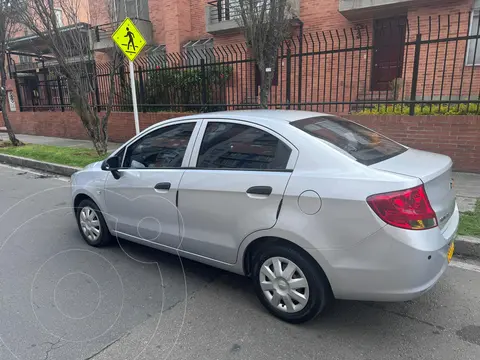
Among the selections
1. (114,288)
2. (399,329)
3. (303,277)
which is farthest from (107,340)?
(399,329)

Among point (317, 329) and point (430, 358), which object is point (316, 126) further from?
point (430, 358)

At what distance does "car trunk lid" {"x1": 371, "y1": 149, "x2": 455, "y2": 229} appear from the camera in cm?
244

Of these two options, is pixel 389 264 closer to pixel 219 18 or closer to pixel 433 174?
pixel 433 174

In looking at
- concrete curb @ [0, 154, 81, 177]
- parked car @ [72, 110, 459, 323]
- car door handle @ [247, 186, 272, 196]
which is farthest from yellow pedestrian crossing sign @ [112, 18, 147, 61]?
car door handle @ [247, 186, 272, 196]

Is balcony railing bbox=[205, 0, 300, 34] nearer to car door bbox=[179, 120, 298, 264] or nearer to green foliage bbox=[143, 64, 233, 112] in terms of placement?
green foliage bbox=[143, 64, 233, 112]

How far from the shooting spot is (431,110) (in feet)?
22.4

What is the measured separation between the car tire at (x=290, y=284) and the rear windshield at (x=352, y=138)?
861mm

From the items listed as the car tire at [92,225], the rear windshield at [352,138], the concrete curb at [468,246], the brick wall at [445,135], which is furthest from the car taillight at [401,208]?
the brick wall at [445,135]

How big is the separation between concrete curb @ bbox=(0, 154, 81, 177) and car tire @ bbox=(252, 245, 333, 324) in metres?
6.66

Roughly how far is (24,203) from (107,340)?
14.5 feet

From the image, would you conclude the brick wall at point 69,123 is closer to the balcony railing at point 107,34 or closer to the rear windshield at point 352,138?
the balcony railing at point 107,34

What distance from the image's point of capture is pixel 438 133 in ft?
21.6

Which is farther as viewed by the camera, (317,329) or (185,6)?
(185,6)

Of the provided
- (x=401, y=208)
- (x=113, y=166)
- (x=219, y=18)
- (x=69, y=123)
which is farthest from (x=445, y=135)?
(x=69, y=123)
